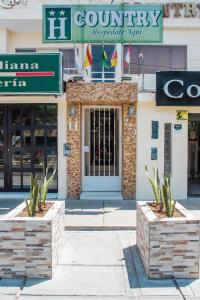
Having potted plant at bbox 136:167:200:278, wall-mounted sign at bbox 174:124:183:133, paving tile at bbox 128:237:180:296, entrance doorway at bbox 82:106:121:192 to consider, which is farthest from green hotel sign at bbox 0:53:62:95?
paving tile at bbox 128:237:180:296

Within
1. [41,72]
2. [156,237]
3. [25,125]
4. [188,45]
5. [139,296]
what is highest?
[188,45]

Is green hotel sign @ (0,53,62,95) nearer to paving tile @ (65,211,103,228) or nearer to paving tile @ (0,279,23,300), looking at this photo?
paving tile @ (65,211,103,228)

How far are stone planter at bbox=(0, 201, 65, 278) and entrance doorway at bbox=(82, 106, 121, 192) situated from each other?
21.3 feet

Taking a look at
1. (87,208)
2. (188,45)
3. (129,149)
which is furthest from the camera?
(188,45)

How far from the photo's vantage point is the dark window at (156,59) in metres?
12.9

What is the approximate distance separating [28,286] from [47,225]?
859 mm

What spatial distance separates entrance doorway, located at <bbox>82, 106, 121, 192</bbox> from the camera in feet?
39.8

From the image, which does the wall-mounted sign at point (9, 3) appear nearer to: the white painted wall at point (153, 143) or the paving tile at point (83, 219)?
the white painted wall at point (153, 143)

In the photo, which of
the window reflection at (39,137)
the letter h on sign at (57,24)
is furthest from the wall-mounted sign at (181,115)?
the window reflection at (39,137)

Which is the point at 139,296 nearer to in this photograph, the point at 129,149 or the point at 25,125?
the point at 129,149

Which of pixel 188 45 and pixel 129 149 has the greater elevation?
pixel 188 45

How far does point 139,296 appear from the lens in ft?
16.9

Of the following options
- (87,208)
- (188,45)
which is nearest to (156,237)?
(87,208)

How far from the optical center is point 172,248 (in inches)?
223
